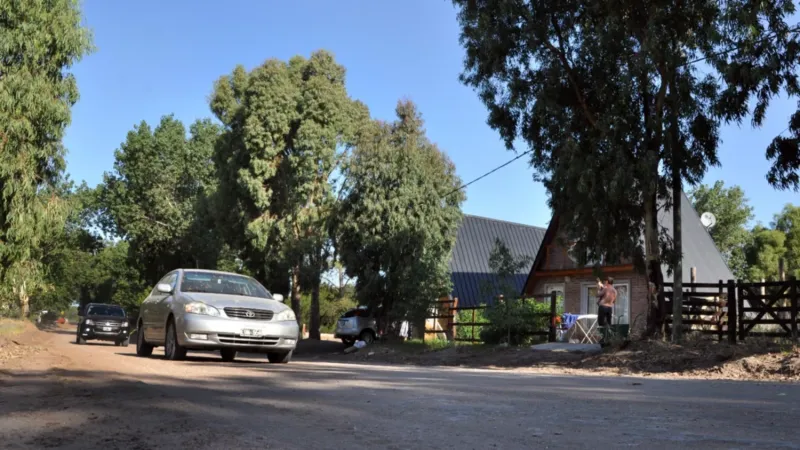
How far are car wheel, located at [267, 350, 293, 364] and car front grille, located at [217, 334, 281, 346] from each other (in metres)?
0.82

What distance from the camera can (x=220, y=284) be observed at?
1374cm

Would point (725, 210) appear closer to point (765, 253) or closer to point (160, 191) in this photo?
point (765, 253)

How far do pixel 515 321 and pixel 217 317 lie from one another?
11658mm

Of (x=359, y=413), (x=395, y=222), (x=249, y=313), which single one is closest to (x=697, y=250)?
(x=395, y=222)

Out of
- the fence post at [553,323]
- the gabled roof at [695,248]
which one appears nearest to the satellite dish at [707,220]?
the gabled roof at [695,248]

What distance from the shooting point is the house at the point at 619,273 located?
29.8 metres

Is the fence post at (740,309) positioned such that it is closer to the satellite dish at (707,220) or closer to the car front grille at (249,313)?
the car front grille at (249,313)

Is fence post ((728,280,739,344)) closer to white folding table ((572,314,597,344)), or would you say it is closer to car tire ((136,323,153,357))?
white folding table ((572,314,597,344))

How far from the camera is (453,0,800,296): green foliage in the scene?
1620cm

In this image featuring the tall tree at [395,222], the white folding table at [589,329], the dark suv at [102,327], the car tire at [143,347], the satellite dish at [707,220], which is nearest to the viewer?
the car tire at [143,347]

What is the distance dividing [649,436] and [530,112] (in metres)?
14.8

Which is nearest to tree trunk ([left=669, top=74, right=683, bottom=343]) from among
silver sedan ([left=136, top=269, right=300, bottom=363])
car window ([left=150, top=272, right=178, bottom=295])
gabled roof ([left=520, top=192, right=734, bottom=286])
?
silver sedan ([left=136, top=269, right=300, bottom=363])

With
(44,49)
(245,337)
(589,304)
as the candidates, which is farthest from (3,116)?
(589,304)

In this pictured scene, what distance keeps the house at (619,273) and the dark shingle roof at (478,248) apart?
15.6 ft
